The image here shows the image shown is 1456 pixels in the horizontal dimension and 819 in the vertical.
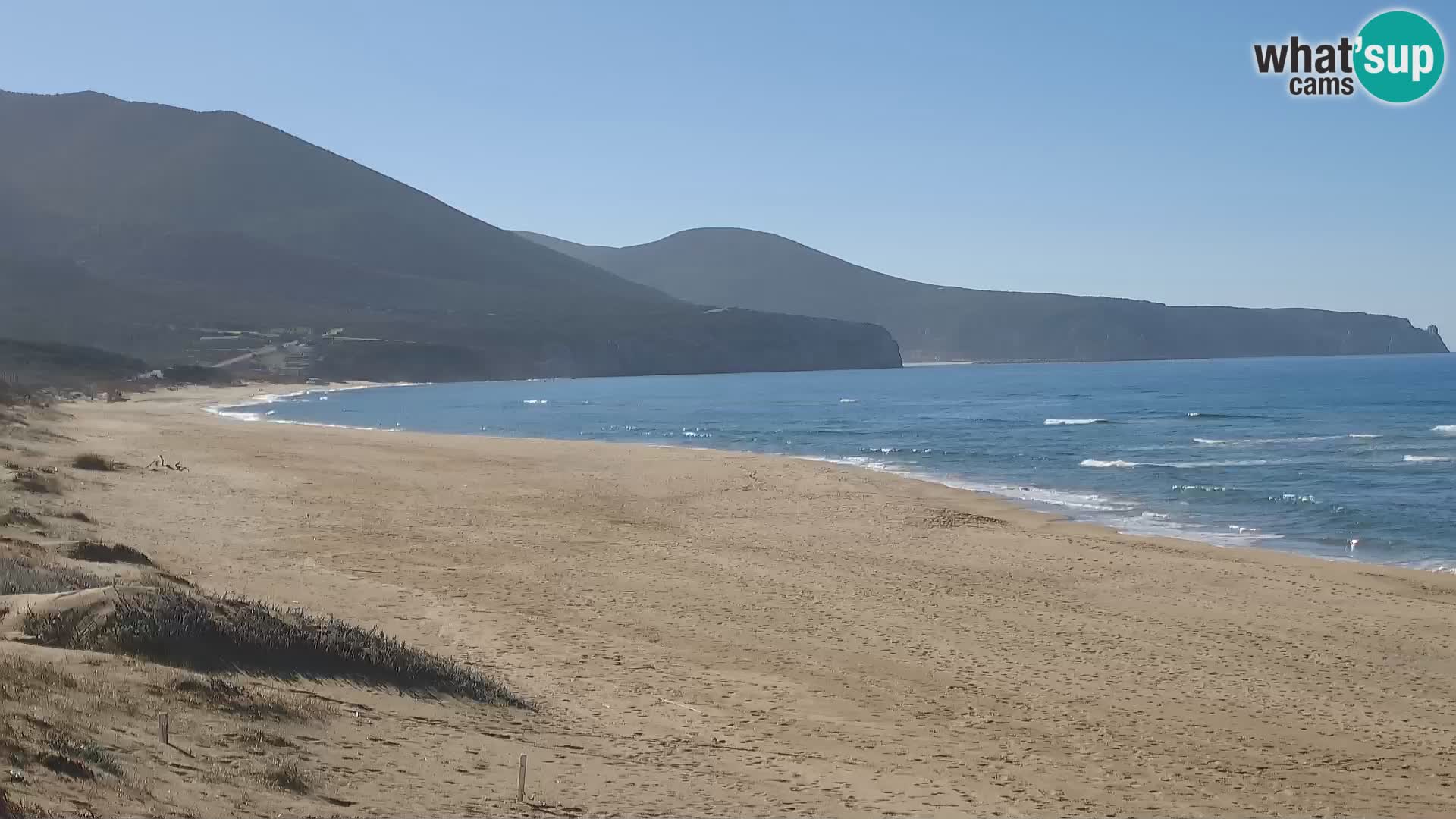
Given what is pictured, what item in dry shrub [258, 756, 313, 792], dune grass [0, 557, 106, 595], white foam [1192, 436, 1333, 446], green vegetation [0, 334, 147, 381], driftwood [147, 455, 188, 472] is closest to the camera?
dry shrub [258, 756, 313, 792]

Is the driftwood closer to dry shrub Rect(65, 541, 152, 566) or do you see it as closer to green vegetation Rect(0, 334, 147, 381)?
dry shrub Rect(65, 541, 152, 566)

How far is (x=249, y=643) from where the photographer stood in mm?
8977

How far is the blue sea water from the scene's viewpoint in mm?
25578

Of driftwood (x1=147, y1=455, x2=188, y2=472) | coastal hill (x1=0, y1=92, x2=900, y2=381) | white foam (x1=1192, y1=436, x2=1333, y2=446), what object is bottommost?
white foam (x1=1192, y1=436, x2=1333, y2=446)

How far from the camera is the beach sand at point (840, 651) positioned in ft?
27.7

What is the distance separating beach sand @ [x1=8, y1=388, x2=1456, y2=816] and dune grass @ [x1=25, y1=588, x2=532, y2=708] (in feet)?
1.57

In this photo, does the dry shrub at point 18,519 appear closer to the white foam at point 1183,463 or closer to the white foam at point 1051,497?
the white foam at point 1051,497

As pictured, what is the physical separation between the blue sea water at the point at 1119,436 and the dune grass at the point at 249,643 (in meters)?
17.7

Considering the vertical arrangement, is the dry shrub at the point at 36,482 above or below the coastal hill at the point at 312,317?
below

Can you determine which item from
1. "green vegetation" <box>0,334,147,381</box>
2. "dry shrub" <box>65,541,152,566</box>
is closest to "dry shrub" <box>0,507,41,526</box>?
"dry shrub" <box>65,541,152,566</box>

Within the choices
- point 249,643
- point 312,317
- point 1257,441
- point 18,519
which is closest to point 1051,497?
point 1257,441

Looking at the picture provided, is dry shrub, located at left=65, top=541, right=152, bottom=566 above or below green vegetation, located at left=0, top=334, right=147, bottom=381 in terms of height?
below

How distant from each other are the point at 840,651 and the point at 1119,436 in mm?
39793

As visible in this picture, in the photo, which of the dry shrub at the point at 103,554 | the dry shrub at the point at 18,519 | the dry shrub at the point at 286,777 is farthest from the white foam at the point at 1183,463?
the dry shrub at the point at 286,777
